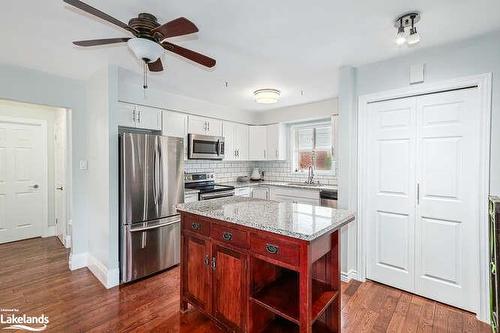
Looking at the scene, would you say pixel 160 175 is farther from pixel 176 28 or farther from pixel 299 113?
pixel 299 113

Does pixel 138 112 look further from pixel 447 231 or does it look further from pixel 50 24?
pixel 447 231

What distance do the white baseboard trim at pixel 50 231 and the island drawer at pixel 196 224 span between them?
3766 millimetres

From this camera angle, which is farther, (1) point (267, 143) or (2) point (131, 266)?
(1) point (267, 143)

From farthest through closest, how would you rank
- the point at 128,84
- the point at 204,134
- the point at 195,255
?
1. the point at 204,134
2. the point at 128,84
3. the point at 195,255

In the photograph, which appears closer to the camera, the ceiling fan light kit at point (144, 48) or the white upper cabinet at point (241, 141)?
the ceiling fan light kit at point (144, 48)

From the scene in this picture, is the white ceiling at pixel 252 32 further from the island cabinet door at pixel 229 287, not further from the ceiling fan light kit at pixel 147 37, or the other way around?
the island cabinet door at pixel 229 287

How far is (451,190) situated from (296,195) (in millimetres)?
2166

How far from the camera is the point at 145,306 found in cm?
233

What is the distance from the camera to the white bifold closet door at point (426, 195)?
7.18 ft

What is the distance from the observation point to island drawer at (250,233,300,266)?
1454 millimetres

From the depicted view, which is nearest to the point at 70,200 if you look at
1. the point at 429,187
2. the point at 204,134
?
the point at 204,134

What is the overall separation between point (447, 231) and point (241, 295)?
2.04 m

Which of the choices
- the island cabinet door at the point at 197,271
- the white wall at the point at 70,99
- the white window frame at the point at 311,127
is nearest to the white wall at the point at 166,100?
the white wall at the point at 70,99

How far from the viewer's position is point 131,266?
2785 mm
